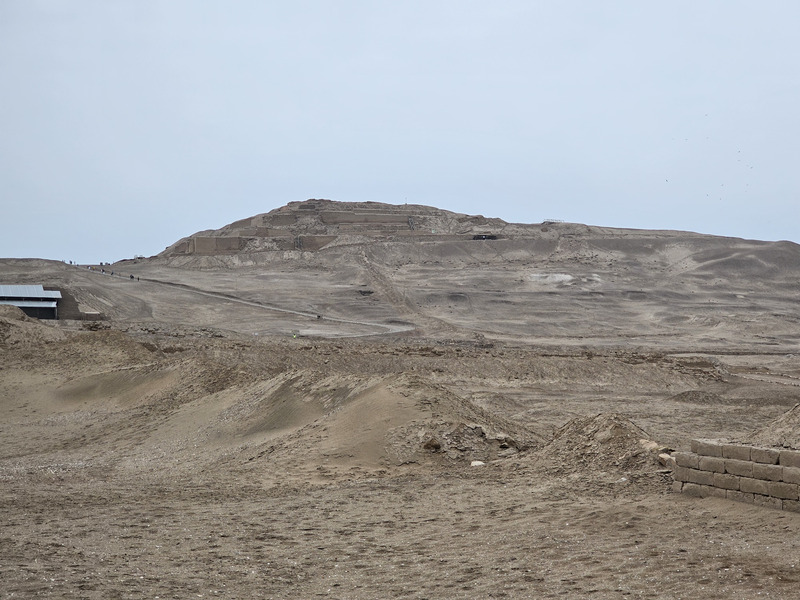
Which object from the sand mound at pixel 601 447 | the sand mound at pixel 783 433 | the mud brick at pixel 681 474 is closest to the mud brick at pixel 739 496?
the mud brick at pixel 681 474

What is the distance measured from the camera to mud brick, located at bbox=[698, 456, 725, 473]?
898cm

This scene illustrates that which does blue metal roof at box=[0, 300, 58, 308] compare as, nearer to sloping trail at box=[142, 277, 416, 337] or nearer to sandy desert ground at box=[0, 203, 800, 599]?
→ sandy desert ground at box=[0, 203, 800, 599]

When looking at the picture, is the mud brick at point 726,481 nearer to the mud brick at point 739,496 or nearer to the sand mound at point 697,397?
the mud brick at point 739,496

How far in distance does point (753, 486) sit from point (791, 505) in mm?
432

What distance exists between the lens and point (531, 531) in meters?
8.73

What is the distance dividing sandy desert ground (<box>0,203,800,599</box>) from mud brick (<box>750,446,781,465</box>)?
448 mm

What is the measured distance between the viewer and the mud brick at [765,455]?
853 centimetres

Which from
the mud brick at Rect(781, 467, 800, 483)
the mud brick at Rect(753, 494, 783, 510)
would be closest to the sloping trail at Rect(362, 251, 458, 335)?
the mud brick at Rect(753, 494, 783, 510)

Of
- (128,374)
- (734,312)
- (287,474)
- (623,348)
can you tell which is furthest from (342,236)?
(287,474)

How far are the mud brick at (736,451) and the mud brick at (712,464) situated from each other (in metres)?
0.08

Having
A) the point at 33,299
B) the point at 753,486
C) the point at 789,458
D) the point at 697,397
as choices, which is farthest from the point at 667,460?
the point at 33,299

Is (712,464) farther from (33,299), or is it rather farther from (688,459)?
(33,299)

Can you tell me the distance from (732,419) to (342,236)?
49.8 metres

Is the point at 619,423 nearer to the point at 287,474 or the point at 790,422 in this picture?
the point at 790,422
